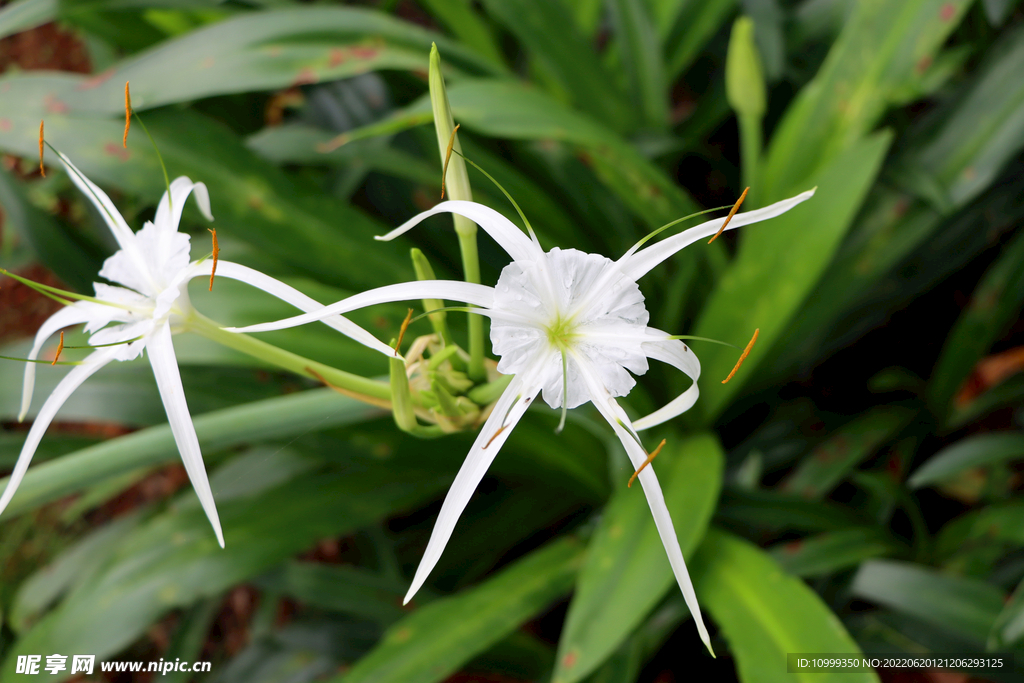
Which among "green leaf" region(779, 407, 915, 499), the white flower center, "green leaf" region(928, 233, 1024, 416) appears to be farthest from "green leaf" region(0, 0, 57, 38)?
"green leaf" region(928, 233, 1024, 416)

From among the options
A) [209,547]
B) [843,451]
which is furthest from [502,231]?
[843,451]

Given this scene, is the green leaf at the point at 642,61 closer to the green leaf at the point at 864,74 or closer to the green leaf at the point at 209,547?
the green leaf at the point at 864,74

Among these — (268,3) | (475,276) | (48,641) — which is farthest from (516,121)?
(48,641)

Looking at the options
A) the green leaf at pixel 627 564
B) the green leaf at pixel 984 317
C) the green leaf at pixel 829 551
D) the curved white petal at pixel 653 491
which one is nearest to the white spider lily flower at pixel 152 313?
the curved white petal at pixel 653 491

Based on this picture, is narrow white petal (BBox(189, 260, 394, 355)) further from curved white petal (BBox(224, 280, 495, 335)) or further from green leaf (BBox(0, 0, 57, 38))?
green leaf (BBox(0, 0, 57, 38))

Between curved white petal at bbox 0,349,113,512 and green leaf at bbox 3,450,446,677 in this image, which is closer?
curved white petal at bbox 0,349,113,512

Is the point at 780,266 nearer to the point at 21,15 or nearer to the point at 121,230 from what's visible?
the point at 121,230

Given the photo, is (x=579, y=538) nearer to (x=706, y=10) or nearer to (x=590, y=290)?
(x=590, y=290)
